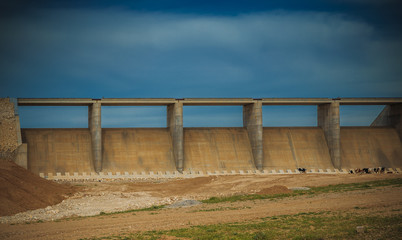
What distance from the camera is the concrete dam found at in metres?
45.3

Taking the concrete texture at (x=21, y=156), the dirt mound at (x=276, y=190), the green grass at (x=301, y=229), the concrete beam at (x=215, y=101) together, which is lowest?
the green grass at (x=301, y=229)

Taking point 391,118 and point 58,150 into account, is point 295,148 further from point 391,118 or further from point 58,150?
point 58,150

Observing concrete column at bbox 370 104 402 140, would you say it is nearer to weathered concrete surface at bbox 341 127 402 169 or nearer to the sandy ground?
weathered concrete surface at bbox 341 127 402 169

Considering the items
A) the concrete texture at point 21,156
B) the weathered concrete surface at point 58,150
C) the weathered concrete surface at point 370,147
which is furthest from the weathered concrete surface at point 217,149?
the concrete texture at point 21,156

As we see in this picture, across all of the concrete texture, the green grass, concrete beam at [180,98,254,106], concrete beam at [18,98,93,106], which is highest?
concrete beam at [180,98,254,106]

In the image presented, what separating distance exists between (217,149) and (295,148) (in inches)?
345

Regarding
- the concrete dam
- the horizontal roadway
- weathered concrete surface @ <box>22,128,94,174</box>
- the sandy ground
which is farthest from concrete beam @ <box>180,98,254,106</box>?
the sandy ground

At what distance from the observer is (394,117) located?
5562 centimetres

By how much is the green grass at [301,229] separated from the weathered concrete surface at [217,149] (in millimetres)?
30523

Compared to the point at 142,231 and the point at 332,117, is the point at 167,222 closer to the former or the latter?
the point at 142,231

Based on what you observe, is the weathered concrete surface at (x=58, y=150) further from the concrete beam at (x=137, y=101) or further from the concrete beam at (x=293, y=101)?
the concrete beam at (x=293, y=101)

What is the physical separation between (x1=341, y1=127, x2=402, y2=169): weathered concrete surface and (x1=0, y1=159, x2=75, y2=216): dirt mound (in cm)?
3326

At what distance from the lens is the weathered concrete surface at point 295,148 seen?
49.8m

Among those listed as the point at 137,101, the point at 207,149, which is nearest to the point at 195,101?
the point at 207,149
